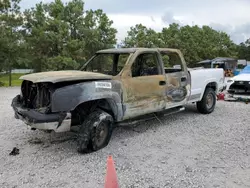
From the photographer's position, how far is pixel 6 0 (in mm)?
17234

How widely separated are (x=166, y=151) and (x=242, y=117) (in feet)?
12.3

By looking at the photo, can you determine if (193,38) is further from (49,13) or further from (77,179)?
(77,179)

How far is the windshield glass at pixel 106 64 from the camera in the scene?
655 centimetres

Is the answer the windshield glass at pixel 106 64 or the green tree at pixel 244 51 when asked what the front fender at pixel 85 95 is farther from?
the green tree at pixel 244 51

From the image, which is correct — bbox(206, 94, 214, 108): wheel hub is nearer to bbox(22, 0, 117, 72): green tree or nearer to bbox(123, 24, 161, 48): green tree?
bbox(22, 0, 117, 72): green tree

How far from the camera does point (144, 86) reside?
19.7 feet

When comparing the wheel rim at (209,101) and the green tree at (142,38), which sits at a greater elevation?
the green tree at (142,38)

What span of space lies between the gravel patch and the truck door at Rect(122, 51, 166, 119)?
62cm

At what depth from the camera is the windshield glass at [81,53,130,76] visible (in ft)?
21.5

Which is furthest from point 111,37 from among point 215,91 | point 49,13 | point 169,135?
point 169,135

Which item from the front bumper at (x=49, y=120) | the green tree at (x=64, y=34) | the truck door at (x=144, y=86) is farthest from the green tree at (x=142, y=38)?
the front bumper at (x=49, y=120)

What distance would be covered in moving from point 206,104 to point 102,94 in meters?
4.24

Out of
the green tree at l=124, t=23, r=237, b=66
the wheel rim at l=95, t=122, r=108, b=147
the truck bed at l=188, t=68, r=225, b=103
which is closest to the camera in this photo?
the wheel rim at l=95, t=122, r=108, b=147

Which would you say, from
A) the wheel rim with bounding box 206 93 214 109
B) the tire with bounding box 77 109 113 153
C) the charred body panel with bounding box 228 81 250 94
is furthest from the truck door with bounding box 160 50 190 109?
the charred body panel with bounding box 228 81 250 94
